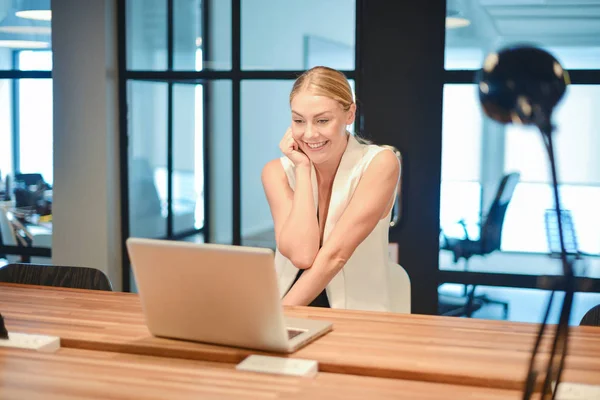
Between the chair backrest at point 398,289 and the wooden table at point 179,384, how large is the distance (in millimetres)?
1351

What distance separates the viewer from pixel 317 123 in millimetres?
2748

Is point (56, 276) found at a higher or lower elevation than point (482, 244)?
higher

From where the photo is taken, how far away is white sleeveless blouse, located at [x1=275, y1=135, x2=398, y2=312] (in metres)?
2.76

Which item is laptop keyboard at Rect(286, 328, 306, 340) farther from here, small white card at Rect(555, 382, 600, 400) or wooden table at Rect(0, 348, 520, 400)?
small white card at Rect(555, 382, 600, 400)

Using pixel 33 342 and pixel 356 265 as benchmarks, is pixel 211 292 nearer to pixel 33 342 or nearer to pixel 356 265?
pixel 33 342

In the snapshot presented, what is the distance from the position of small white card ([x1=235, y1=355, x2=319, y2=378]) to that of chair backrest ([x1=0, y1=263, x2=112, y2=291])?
43.6 inches

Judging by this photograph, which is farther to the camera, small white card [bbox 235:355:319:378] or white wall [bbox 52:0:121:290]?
white wall [bbox 52:0:121:290]

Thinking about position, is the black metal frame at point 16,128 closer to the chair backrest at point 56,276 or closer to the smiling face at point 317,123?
the chair backrest at point 56,276

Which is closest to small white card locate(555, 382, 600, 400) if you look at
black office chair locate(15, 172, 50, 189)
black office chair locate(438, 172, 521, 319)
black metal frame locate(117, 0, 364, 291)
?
black office chair locate(438, 172, 521, 319)

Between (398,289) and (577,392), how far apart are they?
1.51 metres

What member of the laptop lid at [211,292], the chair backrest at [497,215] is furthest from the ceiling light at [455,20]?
the laptop lid at [211,292]

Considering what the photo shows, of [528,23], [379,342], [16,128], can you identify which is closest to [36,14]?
[16,128]

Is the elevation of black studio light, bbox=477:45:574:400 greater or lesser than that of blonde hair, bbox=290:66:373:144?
lesser

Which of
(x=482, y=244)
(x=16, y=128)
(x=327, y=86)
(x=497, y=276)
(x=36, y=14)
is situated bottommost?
(x=497, y=276)
